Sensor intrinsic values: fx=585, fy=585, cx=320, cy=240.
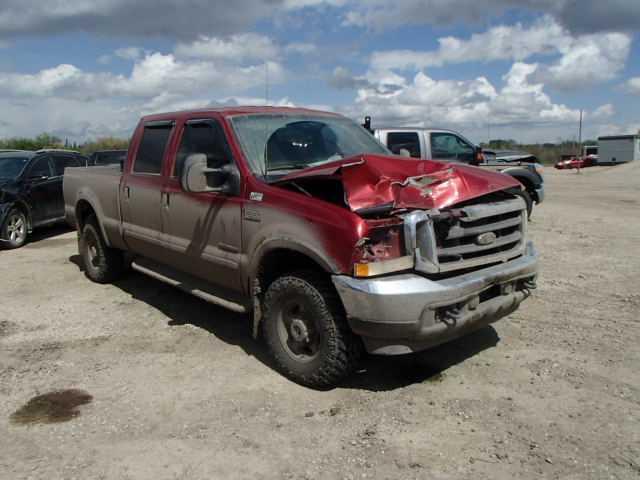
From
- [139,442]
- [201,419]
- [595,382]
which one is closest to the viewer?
[139,442]

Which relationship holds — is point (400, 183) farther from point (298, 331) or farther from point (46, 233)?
point (46, 233)

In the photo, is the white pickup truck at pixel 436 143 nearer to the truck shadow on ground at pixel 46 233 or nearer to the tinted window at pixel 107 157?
the truck shadow on ground at pixel 46 233

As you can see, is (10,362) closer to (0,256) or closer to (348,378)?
(348,378)

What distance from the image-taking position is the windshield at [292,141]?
15.4 ft

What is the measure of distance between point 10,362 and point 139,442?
6.60 feet

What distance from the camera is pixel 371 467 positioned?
3.19 m

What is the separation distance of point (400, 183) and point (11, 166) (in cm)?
956

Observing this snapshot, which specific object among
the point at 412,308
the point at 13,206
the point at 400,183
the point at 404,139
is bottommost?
the point at 412,308

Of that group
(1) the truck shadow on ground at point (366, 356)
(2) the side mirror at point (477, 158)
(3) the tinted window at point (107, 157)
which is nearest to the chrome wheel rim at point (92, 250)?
(1) the truck shadow on ground at point (366, 356)

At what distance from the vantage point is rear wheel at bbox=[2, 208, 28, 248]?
10.2m

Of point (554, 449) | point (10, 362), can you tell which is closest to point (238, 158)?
point (10, 362)

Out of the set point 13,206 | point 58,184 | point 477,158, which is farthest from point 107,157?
point 477,158

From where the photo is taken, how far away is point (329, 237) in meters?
3.77

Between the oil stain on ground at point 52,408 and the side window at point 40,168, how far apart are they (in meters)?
8.01
